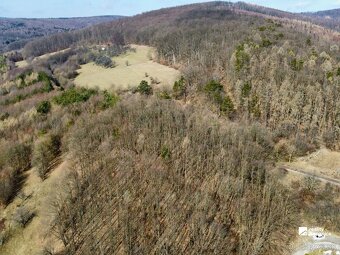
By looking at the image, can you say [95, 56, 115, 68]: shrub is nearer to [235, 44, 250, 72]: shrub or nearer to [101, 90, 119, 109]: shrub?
[101, 90, 119, 109]: shrub

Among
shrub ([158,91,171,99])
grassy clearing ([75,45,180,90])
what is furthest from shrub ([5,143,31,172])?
grassy clearing ([75,45,180,90])

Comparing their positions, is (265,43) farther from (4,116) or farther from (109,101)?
(4,116)

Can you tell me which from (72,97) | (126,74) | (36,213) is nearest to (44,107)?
(72,97)

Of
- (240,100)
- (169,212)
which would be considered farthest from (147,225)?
(240,100)

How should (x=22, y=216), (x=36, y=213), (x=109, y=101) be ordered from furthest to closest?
(x=109, y=101) < (x=36, y=213) < (x=22, y=216)

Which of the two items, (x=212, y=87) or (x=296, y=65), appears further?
(x=296, y=65)

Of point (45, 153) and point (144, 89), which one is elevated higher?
point (144, 89)
